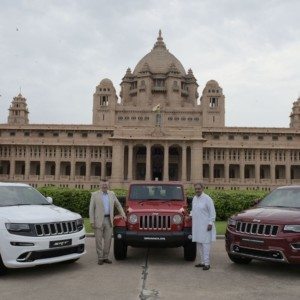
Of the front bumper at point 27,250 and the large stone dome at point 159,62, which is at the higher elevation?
the large stone dome at point 159,62

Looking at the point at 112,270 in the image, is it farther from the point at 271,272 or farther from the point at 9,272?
the point at 271,272

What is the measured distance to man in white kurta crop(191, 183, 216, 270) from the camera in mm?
9594

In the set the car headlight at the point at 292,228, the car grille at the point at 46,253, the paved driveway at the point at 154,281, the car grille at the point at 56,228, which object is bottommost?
the paved driveway at the point at 154,281

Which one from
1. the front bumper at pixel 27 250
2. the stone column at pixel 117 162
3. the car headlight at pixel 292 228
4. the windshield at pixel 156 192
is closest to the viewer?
the front bumper at pixel 27 250

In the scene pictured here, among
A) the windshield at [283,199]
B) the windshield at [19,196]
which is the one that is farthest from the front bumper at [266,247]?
the windshield at [19,196]

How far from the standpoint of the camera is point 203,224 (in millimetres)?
9734

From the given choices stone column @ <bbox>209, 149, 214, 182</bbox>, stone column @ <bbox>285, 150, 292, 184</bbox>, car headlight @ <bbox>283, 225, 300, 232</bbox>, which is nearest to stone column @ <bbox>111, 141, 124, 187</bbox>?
stone column @ <bbox>209, 149, 214, 182</bbox>

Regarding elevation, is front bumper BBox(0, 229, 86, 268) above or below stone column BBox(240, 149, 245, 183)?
below

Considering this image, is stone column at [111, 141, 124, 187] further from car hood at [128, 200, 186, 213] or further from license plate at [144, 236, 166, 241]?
license plate at [144, 236, 166, 241]

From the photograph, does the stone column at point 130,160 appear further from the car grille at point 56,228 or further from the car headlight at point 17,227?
the car headlight at point 17,227

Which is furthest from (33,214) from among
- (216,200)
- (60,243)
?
(216,200)

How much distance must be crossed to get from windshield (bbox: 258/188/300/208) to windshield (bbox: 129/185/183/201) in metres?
2.34

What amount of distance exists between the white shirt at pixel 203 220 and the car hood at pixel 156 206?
75cm

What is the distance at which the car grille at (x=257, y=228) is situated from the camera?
8812 mm
